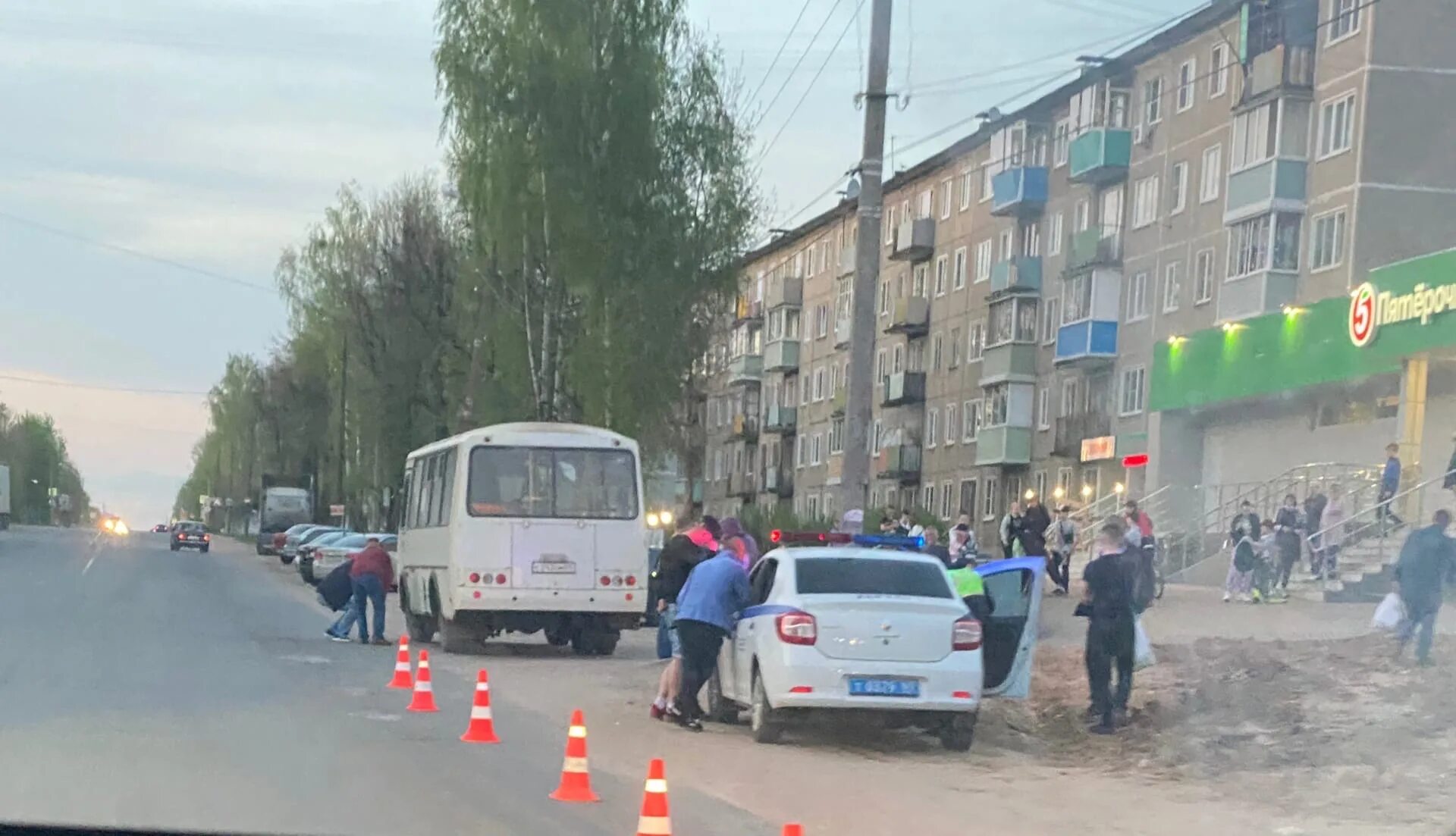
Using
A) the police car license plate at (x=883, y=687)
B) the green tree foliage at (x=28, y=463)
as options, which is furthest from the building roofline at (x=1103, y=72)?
the green tree foliage at (x=28, y=463)

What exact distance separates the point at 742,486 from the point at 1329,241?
52273 mm

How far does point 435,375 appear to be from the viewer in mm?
60438

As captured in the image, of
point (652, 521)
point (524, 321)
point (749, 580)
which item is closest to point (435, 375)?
point (524, 321)

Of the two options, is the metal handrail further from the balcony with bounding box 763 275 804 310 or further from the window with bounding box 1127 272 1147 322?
the balcony with bounding box 763 275 804 310

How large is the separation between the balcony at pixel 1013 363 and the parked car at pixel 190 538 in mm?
Answer: 44383

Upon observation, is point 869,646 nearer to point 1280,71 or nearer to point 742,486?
point 1280,71

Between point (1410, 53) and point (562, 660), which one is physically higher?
point (1410, 53)

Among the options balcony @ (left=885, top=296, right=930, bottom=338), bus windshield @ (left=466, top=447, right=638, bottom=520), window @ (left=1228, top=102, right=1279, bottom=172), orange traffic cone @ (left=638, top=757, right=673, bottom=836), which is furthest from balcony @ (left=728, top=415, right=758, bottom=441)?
orange traffic cone @ (left=638, top=757, right=673, bottom=836)

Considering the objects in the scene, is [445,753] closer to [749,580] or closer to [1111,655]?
[749,580]

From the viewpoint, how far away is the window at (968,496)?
4766 centimetres

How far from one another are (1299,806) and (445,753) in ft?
19.0

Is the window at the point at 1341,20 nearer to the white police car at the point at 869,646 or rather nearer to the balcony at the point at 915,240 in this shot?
the balcony at the point at 915,240

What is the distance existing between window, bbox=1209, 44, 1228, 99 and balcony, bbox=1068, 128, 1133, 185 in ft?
6.25

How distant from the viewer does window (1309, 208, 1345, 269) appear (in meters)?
A: 34.2
